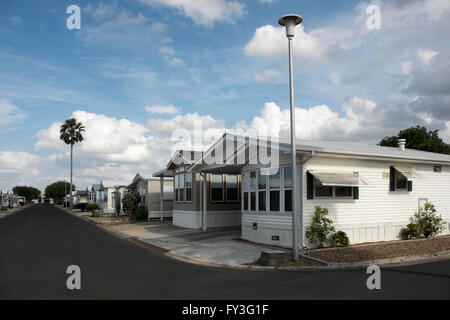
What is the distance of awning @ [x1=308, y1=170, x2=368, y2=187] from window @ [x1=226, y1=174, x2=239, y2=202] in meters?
9.26

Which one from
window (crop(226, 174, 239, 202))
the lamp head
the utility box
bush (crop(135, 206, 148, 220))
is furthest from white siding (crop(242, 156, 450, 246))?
bush (crop(135, 206, 148, 220))

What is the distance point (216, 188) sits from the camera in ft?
69.8

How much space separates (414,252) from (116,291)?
9268 millimetres

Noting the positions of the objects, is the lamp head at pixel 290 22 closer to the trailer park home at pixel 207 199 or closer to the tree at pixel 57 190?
the trailer park home at pixel 207 199

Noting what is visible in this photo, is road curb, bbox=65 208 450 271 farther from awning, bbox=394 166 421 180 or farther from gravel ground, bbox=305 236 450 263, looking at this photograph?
awning, bbox=394 166 421 180

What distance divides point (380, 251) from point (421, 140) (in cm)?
3212

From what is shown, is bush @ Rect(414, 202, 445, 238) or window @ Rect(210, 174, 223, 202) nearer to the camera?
bush @ Rect(414, 202, 445, 238)

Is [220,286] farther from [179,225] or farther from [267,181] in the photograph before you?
[179,225]

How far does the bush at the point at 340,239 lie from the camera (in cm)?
1275

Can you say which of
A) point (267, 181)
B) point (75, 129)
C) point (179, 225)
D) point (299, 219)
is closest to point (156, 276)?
point (299, 219)

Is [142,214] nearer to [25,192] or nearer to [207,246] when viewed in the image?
[207,246]

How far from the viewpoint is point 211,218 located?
20.8 metres

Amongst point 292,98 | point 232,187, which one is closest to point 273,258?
point 292,98

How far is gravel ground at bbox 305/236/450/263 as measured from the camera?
11102mm
